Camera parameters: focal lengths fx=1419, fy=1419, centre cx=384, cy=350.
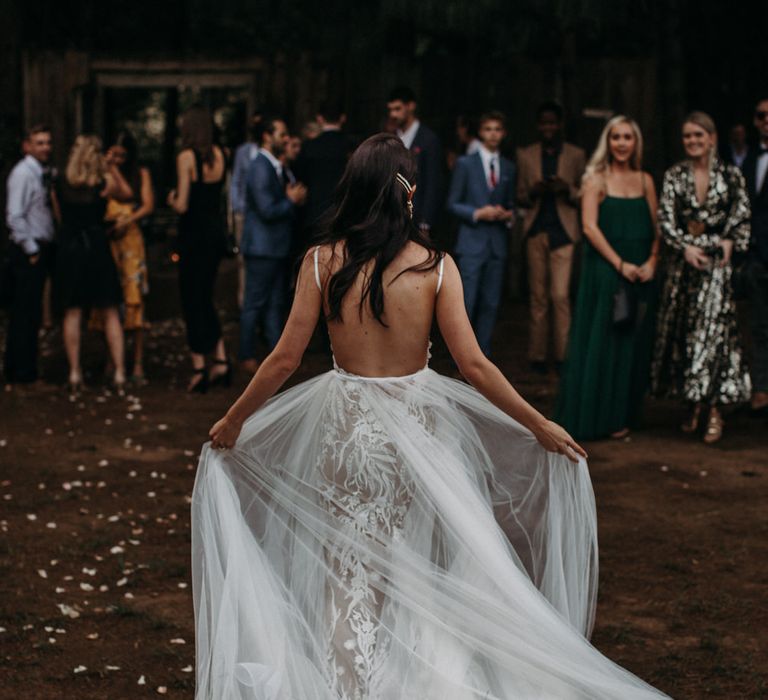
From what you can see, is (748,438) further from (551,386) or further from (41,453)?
(41,453)

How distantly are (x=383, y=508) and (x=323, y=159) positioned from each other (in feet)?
23.3

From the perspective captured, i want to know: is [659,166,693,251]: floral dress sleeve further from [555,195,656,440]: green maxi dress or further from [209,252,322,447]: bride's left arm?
[209,252,322,447]: bride's left arm

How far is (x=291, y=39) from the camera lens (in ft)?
79.4

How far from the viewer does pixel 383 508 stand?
4281 millimetres

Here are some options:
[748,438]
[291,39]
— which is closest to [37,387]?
[748,438]

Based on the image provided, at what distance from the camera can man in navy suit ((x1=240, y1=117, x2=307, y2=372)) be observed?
1092cm

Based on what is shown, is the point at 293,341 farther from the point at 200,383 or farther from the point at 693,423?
the point at 200,383

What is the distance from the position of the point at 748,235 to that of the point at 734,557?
2789 millimetres

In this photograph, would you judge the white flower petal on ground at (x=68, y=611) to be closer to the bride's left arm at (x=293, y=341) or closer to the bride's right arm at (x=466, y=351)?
the bride's left arm at (x=293, y=341)

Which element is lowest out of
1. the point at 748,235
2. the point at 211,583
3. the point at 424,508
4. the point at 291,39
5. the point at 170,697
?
the point at 170,697

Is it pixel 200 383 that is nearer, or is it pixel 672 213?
pixel 672 213

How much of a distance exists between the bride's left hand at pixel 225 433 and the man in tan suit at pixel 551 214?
7107mm

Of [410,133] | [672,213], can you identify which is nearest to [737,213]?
[672,213]
